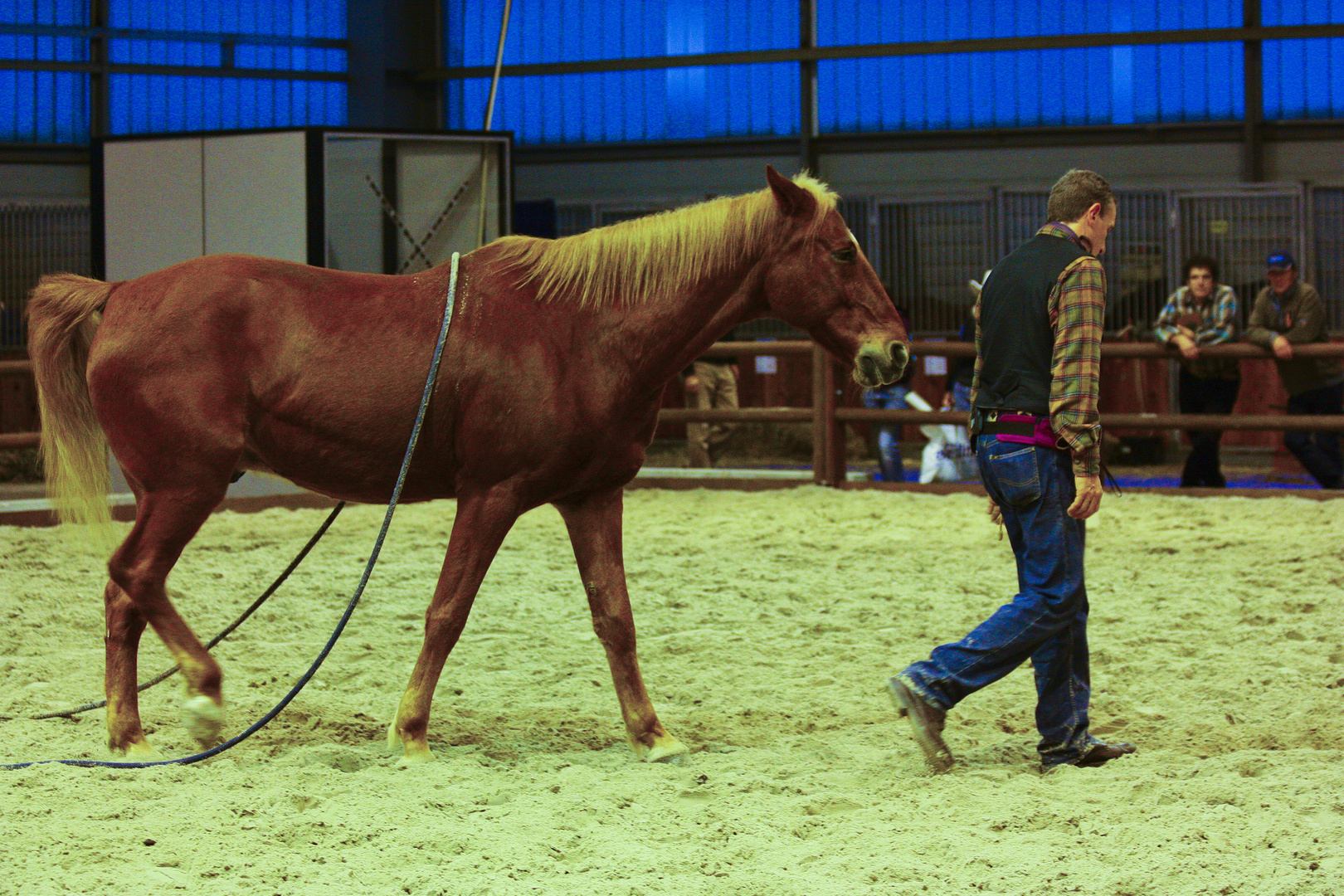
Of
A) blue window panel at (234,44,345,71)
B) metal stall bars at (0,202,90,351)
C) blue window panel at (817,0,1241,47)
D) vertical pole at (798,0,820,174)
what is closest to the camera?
metal stall bars at (0,202,90,351)

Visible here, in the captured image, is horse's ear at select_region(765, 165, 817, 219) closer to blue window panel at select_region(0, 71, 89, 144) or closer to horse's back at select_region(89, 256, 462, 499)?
horse's back at select_region(89, 256, 462, 499)

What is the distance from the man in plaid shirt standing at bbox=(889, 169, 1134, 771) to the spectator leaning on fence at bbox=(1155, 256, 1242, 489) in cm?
523

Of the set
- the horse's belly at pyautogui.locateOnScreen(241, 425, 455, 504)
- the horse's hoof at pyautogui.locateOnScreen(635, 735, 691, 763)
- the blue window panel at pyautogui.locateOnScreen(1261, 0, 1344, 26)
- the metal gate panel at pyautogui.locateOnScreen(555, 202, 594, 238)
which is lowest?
the horse's hoof at pyautogui.locateOnScreen(635, 735, 691, 763)

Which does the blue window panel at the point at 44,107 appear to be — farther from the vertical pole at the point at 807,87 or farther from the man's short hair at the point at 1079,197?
the man's short hair at the point at 1079,197

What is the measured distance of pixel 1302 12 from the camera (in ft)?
45.5

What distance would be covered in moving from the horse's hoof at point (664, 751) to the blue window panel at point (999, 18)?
524 inches

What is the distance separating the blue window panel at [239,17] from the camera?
49.6 ft

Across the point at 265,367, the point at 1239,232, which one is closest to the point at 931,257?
the point at 1239,232

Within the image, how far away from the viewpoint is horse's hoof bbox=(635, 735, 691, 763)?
10.6 feet

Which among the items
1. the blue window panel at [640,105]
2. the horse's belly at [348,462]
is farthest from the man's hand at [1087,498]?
the blue window panel at [640,105]

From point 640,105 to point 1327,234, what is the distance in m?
8.30

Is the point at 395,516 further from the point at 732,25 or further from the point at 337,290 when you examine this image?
the point at 732,25

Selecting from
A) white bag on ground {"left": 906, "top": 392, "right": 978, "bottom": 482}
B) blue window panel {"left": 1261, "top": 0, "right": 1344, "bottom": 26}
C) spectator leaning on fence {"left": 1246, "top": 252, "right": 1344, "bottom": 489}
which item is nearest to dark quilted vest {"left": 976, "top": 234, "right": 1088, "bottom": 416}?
spectator leaning on fence {"left": 1246, "top": 252, "right": 1344, "bottom": 489}

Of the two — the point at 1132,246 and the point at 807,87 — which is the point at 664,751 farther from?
the point at 807,87
